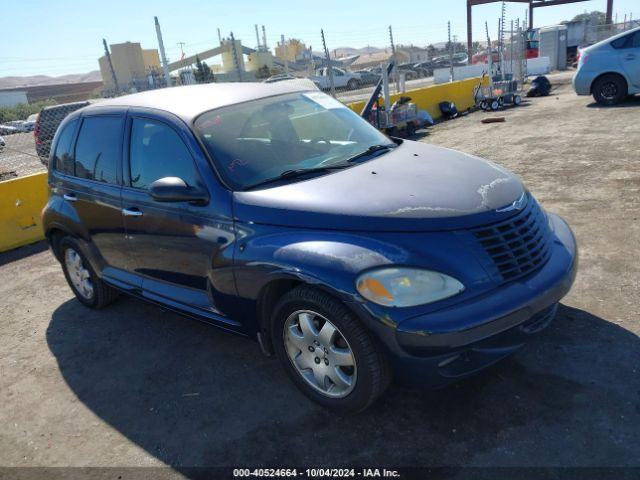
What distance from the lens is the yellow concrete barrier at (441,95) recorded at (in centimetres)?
1408

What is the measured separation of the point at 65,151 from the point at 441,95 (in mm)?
12303

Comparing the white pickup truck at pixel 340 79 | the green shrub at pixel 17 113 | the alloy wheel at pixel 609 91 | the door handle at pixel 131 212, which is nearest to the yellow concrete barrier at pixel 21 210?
the door handle at pixel 131 212

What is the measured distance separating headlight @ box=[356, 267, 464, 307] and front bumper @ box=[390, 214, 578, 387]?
89mm

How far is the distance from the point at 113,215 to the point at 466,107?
1401 cm

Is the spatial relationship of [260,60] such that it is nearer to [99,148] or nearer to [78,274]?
[78,274]

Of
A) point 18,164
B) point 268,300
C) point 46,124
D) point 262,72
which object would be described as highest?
→ point 262,72

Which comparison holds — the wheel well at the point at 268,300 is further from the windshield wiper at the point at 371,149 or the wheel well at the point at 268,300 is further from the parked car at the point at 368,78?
the parked car at the point at 368,78

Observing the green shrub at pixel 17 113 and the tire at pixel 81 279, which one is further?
the green shrub at pixel 17 113

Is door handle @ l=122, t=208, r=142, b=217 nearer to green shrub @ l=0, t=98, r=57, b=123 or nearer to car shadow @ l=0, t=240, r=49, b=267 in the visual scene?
car shadow @ l=0, t=240, r=49, b=267

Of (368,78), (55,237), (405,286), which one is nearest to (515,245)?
(405,286)

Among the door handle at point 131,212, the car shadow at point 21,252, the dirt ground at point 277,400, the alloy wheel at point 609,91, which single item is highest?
the door handle at point 131,212

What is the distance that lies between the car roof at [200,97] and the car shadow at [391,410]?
1.75m

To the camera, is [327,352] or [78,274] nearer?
[327,352]

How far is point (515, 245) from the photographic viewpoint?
275 centimetres
